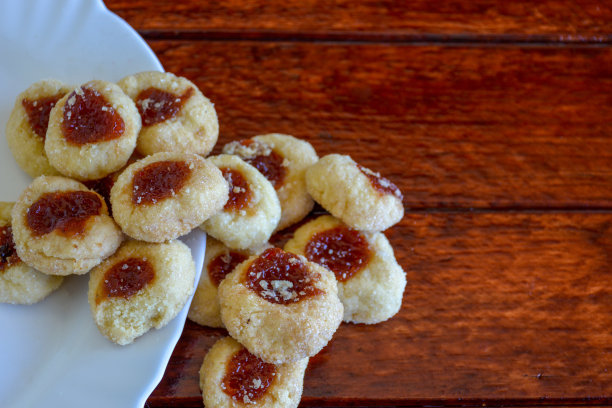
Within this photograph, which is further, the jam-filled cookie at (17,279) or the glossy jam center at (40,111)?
the glossy jam center at (40,111)

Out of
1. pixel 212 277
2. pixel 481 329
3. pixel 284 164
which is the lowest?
→ pixel 481 329

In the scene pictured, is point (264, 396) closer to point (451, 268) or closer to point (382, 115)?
point (451, 268)

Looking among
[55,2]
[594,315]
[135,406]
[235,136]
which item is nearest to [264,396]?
[135,406]

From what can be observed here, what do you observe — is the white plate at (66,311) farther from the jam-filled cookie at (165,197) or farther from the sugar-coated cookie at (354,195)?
the sugar-coated cookie at (354,195)

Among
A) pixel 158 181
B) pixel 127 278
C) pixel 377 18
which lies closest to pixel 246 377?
pixel 127 278

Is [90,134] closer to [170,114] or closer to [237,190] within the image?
[170,114]

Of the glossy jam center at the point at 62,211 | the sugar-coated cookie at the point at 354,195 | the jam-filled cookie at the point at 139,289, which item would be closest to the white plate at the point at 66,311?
the jam-filled cookie at the point at 139,289

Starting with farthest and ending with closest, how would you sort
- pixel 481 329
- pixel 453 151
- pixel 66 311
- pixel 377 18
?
pixel 377 18 → pixel 453 151 → pixel 481 329 → pixel 66 311
